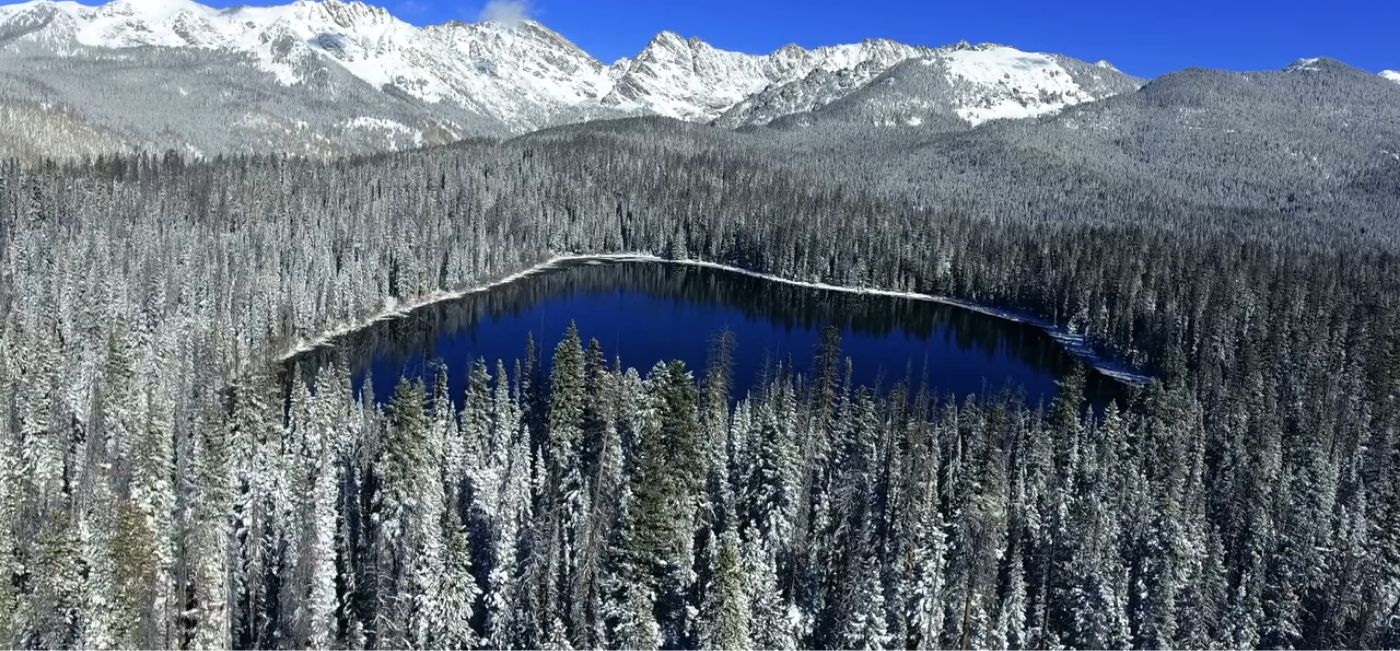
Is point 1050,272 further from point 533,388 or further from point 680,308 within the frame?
point 533,388

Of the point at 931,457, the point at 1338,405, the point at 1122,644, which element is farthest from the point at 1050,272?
the point at 1122,644

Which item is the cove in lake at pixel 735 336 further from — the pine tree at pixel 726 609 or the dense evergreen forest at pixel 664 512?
the pine tree at pixel 726 609

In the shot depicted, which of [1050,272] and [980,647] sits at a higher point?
[1050,272]

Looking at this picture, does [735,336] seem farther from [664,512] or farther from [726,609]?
[726,609]

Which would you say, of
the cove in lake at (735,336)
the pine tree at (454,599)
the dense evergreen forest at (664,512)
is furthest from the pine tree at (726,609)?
the cove in lake at (735,336)

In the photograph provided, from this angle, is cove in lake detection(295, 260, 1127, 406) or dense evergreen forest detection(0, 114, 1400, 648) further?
cove in lake detection(295, 260, 1127, 406)

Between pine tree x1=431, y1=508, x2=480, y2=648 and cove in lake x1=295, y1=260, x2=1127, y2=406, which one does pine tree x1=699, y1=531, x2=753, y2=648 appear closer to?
pine tree x1=431, y1=508, x2=480, y2=648

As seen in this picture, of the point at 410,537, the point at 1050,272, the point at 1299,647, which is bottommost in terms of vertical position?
the point at 1299,647

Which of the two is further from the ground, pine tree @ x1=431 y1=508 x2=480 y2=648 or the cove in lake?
the cove in lake

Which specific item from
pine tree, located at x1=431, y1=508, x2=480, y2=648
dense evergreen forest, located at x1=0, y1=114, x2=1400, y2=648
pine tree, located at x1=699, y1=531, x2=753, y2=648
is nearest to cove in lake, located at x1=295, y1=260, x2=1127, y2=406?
dense evergreen forest, located at x1=0, y1=114, x2=1400, y2=648
